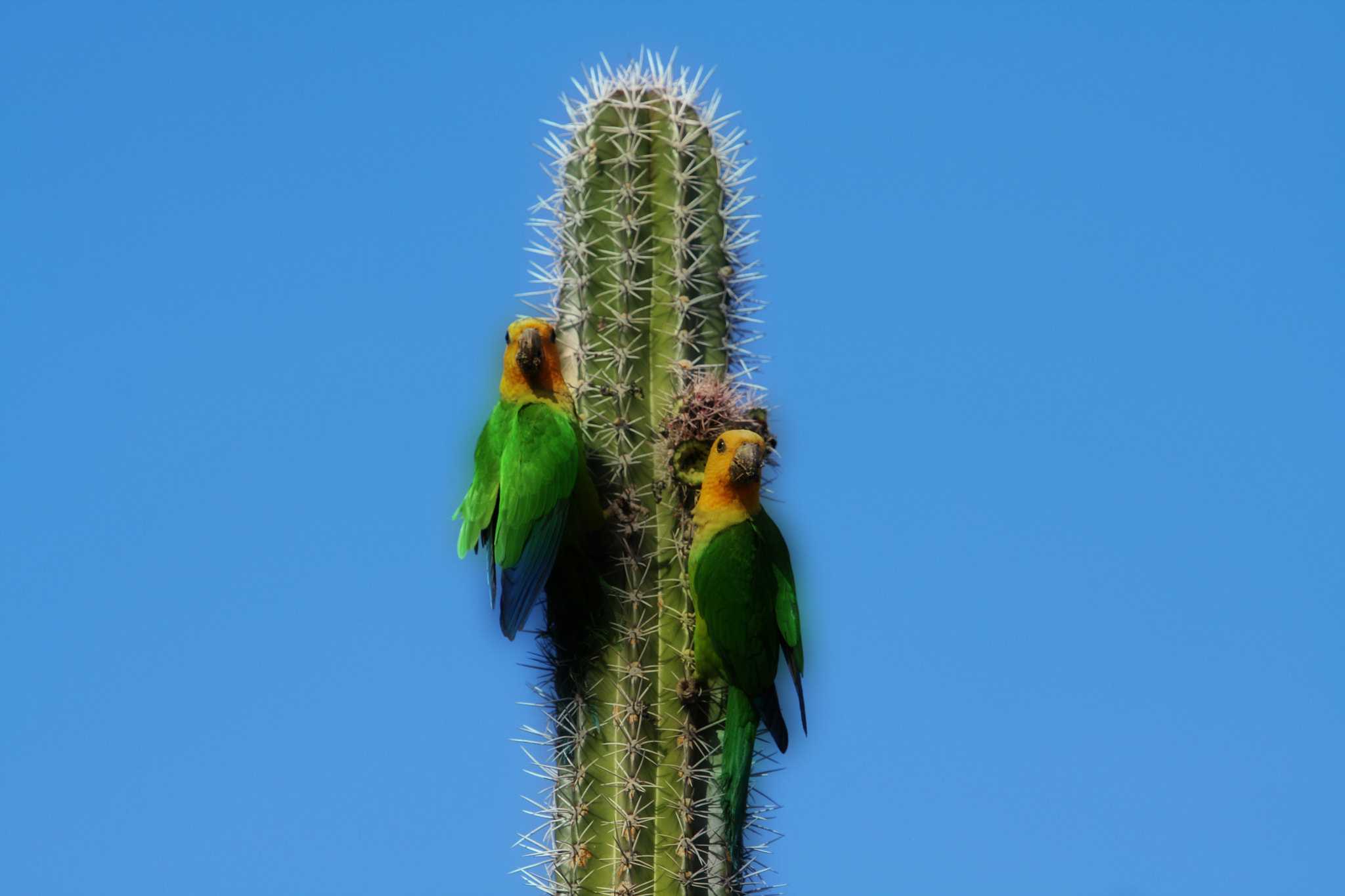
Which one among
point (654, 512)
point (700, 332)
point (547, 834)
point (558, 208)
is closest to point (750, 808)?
point (547, 834)

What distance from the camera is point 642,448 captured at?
18.6 ft

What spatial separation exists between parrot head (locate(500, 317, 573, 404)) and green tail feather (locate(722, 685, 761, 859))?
149 cm

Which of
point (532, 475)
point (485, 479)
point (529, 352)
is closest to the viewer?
point (532, 475)

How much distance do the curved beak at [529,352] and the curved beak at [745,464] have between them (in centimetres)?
95

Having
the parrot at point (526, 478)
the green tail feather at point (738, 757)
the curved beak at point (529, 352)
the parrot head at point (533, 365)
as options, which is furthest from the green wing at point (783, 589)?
the curved beak at point (529, 352)

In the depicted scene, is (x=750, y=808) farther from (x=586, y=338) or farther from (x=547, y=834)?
(x=586, y=338)

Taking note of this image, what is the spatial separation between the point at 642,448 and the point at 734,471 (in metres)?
0.56

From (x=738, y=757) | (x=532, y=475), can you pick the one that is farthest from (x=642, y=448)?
(x=738, y=757)

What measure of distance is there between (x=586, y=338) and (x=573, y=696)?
5.14 ft

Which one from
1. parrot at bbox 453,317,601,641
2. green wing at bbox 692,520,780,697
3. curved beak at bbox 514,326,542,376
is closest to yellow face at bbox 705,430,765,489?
green wing at bbox 692,520,780,697

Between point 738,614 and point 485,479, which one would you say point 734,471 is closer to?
point 738,614

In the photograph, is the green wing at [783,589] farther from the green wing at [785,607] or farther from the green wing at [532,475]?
the green wing at [532,475]

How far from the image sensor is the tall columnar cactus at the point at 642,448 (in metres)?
5.32

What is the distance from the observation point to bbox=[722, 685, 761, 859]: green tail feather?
5230 millimetres
